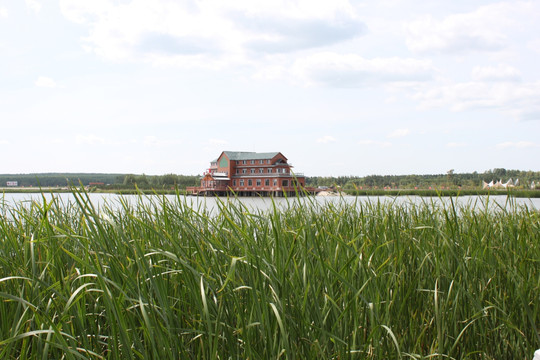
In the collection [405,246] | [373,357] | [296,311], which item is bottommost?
[373,357]

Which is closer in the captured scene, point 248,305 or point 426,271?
point 248,305

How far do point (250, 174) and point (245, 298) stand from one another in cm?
4172

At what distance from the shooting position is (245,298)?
1587 mm

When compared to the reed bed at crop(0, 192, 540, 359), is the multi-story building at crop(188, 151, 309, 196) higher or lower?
higher

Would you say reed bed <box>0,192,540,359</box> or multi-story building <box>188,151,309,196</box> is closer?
reed bed <box>0,192,540,359</box>

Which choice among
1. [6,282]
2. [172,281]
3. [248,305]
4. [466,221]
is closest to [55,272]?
[6,282]

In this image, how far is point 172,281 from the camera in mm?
1638

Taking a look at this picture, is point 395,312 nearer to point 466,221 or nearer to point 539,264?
point 539,264

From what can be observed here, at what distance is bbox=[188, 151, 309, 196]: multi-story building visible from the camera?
133 ft

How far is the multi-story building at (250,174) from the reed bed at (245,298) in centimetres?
3684

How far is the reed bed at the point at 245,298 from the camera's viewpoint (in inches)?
49.3

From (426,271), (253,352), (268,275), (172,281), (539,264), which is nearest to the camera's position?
(253,352)

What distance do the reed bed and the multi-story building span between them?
121ft

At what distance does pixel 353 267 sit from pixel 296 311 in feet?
0.87
